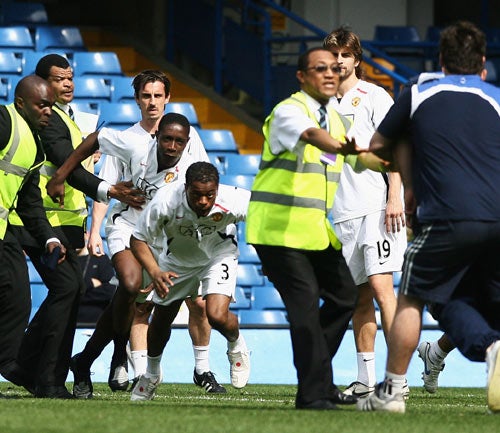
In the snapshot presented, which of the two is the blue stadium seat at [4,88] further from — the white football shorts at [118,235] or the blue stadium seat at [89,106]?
the white football shorts at [118,235]

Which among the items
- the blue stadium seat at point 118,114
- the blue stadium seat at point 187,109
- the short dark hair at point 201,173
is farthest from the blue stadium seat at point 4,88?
the short dark hair at point 201,173

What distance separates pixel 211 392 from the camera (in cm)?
1053

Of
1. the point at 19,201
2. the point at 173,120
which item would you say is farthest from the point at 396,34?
the point at 19,201

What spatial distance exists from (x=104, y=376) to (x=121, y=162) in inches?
115

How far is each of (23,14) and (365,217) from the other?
9048 millimetres

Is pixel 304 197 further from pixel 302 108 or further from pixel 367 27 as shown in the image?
pixel 367 27

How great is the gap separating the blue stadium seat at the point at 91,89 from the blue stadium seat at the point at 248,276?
2.65m

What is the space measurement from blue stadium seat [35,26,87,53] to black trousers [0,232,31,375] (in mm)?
8246

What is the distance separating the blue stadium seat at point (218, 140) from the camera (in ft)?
53.4

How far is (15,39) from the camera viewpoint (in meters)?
16.7

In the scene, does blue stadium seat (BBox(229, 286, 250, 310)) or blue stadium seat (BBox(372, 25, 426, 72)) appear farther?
blue stadium seat (BBox(372, 25, 426, 72))

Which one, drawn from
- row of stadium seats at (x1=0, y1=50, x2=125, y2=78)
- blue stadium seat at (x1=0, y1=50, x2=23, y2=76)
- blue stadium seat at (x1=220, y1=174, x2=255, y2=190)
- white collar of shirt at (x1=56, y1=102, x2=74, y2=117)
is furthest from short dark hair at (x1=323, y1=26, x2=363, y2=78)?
blue stadium seat at (x1=0, y1=50, x2=23, y2=76)

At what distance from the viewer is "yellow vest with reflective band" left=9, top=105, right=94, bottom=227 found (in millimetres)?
9664

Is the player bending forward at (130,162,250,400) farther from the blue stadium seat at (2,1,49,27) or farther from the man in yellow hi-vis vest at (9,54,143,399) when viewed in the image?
the blue stadium seat at (2,1,49,27)
